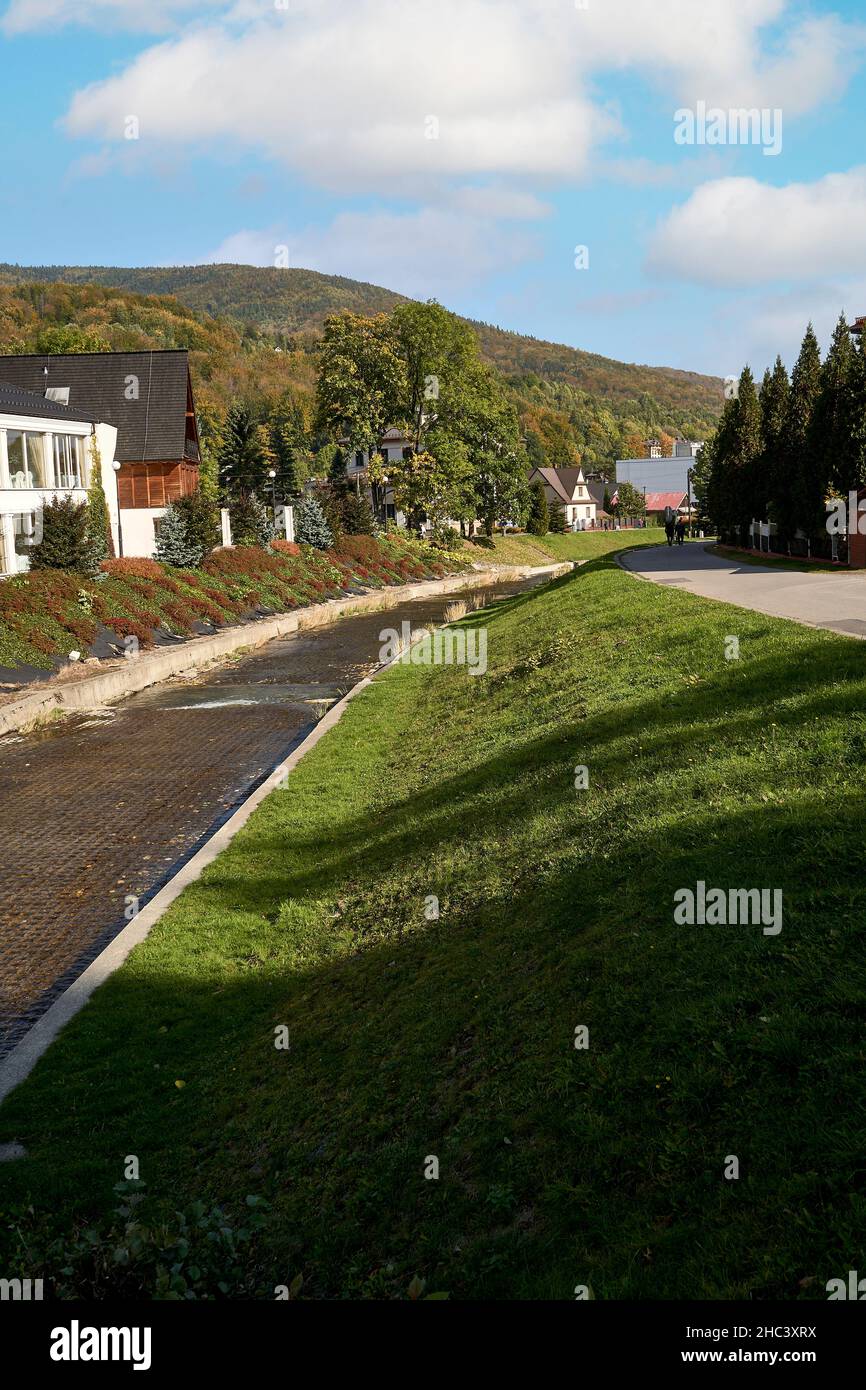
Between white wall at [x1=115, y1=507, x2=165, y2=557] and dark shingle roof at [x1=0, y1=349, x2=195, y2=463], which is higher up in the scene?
dark shingle roof at [x1=0, y1=349, x2=195, y2=463]

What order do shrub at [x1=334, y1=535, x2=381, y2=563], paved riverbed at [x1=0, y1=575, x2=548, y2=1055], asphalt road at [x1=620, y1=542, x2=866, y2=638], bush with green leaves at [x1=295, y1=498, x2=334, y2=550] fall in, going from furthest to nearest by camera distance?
1. shrub at [x1=334, y1=535, x2=381, y2=563]
2. bush with green leaves at [x1=295, y1=498, x2=334, y2=550]
3. asphalt road at [x1=620, y1=542, x2=866, y2=638]
4. paved riverbed at [x1=0, y1=575, x2=548, y2=1055]

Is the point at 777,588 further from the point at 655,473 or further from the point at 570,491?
the point at 655,473

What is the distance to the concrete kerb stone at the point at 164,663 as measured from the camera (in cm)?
2486

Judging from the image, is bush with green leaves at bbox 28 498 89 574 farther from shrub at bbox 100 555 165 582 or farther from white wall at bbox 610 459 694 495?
white wall at bbox 610 459 694 495

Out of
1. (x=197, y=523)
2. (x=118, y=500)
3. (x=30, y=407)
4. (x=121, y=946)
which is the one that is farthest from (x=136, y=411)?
(x=121, y=946)

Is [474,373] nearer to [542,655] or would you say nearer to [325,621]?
[325,621]

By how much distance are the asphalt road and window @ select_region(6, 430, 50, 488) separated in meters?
23.2

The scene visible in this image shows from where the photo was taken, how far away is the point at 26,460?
4284 cm

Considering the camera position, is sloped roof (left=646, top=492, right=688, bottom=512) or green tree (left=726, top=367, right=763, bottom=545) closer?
green tree (left=726, top=367, right=763, bottom=545)

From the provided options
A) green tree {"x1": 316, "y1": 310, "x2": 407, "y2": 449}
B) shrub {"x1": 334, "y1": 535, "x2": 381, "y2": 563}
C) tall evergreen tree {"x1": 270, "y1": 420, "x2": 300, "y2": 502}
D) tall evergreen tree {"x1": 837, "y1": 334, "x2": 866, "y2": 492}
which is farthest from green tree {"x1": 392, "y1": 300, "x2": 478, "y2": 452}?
tall evergreen tree {"x1": 837, "y1": 334, "x2": 866, "y2": 492}

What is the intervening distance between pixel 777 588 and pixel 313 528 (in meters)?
40.3

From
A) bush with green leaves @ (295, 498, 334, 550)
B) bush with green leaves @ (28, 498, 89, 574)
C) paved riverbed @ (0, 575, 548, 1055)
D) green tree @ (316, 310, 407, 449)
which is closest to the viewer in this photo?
paved riverbed @ (0, 575, 548, 1055)

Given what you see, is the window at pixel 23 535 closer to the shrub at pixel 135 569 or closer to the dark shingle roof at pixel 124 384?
the shrub at pixel 135 569

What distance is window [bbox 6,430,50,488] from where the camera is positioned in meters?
41.7
